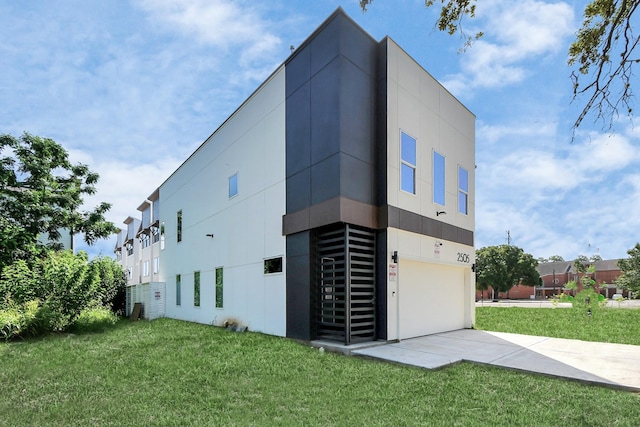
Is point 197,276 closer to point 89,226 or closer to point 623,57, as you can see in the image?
point 89,226

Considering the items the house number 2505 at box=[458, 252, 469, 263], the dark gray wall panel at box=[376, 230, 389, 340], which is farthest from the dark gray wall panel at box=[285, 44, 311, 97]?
the house number 2505 at box=[458, 252, 469, 263]

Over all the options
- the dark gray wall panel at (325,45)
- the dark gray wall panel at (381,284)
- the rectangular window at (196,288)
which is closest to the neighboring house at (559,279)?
the rectangular window at (196,288)

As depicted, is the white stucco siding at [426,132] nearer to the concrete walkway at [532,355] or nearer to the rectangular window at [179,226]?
the concrete walkway at [532,355]

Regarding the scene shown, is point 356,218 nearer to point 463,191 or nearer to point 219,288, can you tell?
point 463,191

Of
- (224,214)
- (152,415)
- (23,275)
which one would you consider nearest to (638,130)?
(152,415)

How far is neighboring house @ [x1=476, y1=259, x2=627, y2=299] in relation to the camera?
2504 inches

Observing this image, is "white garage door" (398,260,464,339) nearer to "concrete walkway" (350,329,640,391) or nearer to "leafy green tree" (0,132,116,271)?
"concrete walkway" (350,329,640,391)

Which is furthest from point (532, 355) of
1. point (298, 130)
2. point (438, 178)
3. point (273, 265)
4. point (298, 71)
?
point (298, 71)

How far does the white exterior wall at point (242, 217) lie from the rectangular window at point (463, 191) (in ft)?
19.0

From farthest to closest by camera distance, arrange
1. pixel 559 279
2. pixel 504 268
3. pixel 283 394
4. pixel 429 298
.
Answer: pixel 559 279 → pixel 504 268 → pixel 429 298 → pixel 283 394

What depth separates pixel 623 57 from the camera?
17.0 ft

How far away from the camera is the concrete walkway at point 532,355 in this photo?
230 inches

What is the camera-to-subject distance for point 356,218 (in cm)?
845

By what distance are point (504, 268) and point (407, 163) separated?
45831 millimetres
